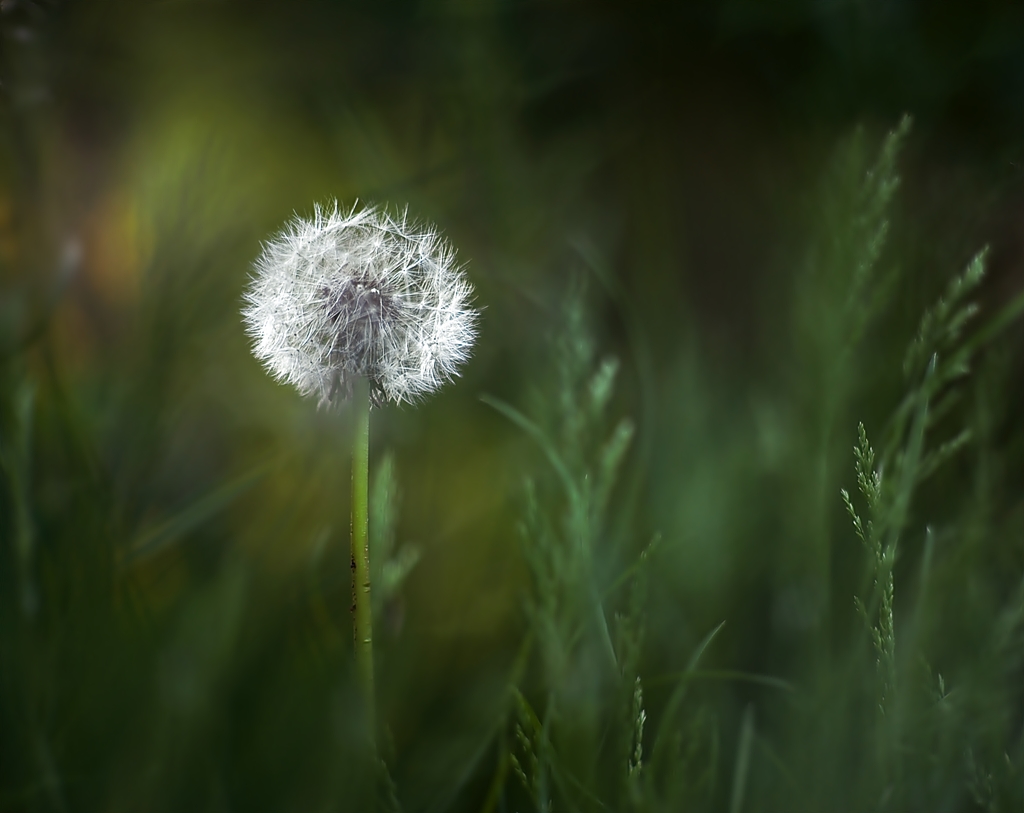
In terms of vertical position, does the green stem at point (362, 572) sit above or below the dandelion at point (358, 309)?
below

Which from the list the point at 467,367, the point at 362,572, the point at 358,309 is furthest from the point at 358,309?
the point at 467,367

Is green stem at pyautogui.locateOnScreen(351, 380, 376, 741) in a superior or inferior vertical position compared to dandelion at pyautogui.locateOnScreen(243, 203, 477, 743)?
inferior

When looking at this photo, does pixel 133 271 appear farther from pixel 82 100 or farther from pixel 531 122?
pixel 531 122

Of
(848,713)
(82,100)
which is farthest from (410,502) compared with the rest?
(82,100)
